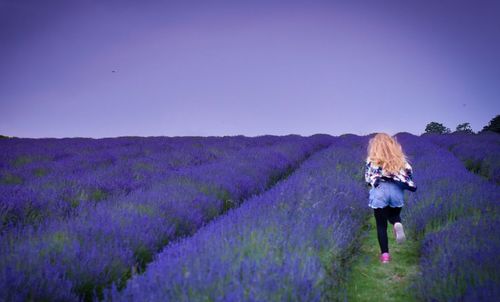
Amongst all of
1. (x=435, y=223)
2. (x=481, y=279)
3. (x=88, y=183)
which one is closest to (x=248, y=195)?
(x=88, y=183)

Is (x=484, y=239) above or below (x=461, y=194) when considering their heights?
below

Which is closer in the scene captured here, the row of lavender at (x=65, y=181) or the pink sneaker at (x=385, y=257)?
the pink sneaker at (x=385, y=257)

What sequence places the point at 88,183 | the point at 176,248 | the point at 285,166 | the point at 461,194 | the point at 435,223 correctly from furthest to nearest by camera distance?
the point at 285,166, the point at 88,183, the point at 461,194, the point at 435,223, the point at 176,248

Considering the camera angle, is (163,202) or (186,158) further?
(186,158)

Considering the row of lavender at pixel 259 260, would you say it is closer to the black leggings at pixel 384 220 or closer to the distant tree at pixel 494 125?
the black leggings at pixel 384 220

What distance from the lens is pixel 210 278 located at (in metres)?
1.94

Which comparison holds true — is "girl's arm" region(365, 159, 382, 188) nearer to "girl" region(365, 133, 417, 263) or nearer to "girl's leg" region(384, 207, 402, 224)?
"girl" region(365, 133, 417, 263)

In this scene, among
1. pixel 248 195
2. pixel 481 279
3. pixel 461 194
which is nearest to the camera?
pixel 481 279

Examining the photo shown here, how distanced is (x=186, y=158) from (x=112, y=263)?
6298mm

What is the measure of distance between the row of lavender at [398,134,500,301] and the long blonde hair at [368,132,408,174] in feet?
1.98

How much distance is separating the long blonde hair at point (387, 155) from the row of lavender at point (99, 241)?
1.80 meters

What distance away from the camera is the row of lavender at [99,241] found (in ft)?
6.99

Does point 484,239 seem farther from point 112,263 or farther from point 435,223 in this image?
point 112,263

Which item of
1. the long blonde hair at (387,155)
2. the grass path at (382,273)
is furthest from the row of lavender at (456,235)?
the long blonde hair at (387,155)
